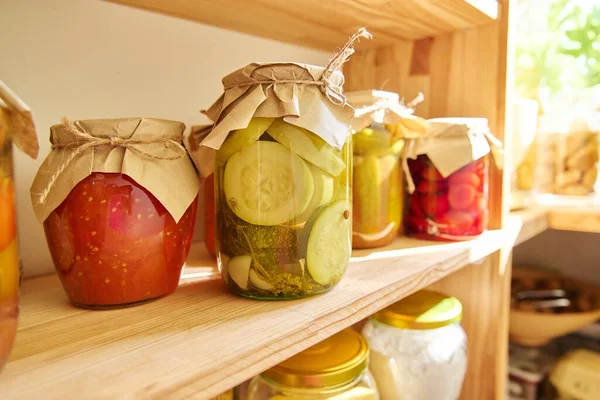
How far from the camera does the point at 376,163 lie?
26.7 inches

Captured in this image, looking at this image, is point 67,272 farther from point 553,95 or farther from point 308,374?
point 553,95

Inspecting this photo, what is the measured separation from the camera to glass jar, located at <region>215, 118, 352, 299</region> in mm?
440

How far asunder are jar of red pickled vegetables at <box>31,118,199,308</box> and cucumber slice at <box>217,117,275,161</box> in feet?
0.18

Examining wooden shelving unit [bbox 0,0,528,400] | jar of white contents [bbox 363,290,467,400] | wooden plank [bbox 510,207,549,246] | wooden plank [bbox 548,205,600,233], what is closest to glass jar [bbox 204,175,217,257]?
wooden shelving unit [bbox 0,0,528,400]

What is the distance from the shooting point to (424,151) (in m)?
0.74

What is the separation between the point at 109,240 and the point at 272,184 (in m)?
0.16

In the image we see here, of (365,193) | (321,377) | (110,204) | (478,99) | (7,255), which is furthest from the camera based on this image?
(478,99)

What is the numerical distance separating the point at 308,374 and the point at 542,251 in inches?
49.0

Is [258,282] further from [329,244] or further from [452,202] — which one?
[452,202]

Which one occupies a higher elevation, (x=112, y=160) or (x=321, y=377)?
(x=112, y=160)

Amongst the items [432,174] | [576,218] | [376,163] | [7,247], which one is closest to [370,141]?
[376,163]

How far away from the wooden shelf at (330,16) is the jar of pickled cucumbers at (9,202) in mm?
379

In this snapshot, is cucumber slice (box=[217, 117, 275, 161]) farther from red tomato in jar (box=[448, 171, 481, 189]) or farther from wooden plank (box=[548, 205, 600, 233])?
wooden plank (box=[548, 205, 600, 233])

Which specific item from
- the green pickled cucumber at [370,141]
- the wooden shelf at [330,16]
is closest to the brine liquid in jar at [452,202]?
the green pickled cucumber at [370,141]
